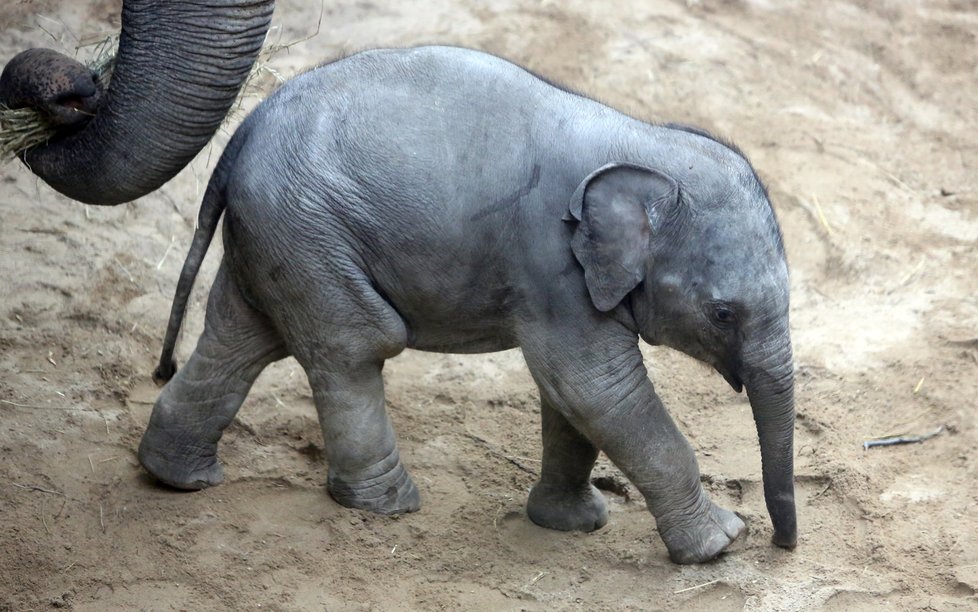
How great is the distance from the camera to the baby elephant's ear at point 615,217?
169 inches

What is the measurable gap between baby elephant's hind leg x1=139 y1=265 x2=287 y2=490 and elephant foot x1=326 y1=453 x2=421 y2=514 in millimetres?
483

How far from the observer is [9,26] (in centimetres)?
732

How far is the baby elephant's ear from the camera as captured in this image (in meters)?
4.29

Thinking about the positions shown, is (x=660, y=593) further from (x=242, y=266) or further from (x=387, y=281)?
(x=242, y=266)

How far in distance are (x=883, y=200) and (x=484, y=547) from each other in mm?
3553

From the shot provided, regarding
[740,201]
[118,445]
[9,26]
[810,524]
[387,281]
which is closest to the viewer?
[740,201]

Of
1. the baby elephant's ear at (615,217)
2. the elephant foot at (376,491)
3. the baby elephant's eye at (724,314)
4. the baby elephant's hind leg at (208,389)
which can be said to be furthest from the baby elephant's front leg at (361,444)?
the baby elephant's eye at (724,314)

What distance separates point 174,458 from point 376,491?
2.51 feet

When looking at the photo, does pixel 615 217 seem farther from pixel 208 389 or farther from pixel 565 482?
pixel 208 389

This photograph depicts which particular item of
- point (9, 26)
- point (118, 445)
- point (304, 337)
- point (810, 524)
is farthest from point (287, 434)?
point (9, 26)

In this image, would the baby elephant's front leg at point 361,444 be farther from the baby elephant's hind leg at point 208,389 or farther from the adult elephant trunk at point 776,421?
the adult elephant trunk at point 776,421

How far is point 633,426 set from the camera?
447 centimetres

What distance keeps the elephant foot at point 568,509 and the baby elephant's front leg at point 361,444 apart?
0.48 meters

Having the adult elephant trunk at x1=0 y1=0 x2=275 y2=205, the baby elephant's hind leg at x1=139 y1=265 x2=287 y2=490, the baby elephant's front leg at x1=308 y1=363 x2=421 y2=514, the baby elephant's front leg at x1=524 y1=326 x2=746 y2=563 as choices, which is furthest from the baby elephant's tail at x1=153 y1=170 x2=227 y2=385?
the baby elephant's front leg at x1=524 y1=326 x2=746 y2=563
